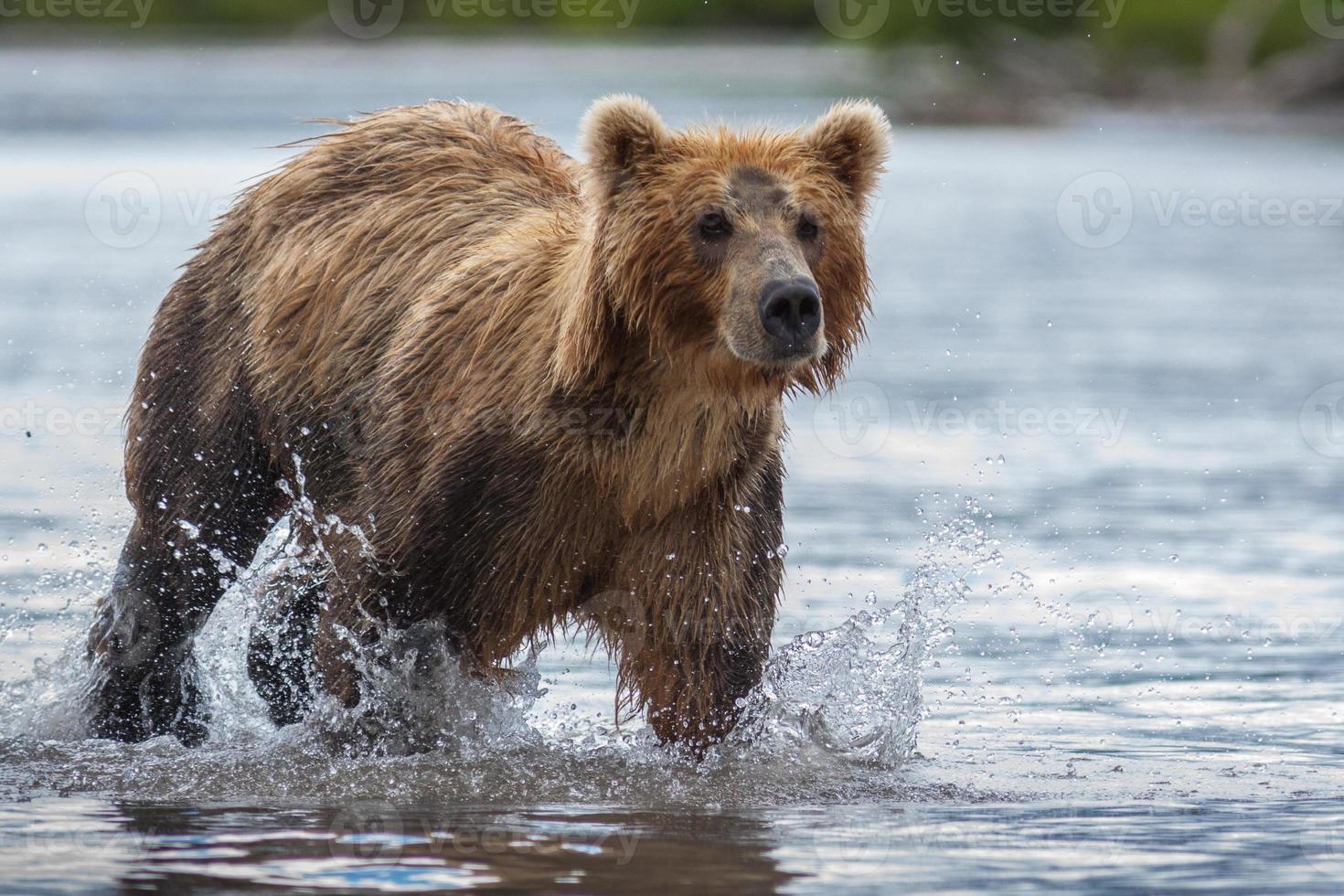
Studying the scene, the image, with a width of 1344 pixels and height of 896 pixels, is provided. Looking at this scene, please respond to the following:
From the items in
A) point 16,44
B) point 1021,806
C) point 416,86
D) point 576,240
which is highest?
point 16,44

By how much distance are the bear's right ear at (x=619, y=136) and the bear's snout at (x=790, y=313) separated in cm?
62

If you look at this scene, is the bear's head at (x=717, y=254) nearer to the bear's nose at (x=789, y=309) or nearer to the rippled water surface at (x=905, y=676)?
the bear's nose at (x=789, y=309)

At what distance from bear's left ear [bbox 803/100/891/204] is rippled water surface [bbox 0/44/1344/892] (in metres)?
1.58

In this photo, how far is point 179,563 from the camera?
6.96 meters

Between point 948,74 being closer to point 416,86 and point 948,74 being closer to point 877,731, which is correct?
point 416,86

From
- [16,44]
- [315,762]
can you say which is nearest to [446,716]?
[315,762]

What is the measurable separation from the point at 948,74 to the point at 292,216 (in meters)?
53.7

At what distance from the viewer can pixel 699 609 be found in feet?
19.5

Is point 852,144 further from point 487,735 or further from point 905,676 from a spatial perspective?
point 487,735

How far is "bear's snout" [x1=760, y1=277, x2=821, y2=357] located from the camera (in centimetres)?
532

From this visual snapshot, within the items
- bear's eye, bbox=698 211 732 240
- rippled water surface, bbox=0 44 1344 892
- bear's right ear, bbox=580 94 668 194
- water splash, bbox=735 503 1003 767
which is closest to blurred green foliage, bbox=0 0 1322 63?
rippled water surface, bbox=0 44 1344 892

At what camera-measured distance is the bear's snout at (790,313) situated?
5.32 meters

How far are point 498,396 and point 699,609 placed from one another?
84 cm

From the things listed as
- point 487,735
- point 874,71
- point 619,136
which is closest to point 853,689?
point 487,735
